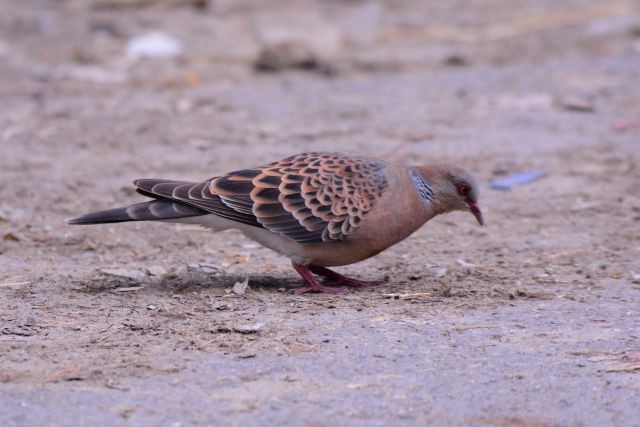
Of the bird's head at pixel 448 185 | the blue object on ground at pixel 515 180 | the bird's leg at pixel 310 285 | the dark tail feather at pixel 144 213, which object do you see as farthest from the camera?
the blue object on ground at pixel 515 180

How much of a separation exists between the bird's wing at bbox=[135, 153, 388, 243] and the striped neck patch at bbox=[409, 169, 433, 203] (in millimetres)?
229

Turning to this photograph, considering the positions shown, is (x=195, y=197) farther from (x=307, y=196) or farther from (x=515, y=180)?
(x=515, y=180)

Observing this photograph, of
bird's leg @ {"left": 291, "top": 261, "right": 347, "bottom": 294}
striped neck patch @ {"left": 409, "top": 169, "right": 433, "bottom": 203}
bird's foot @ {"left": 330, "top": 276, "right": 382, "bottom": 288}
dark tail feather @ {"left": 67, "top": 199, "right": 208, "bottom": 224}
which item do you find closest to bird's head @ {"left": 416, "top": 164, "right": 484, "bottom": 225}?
striped neck patch @ {"left": 409, "top": 169, "right": 433, "bottom": 203}

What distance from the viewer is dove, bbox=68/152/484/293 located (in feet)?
19.0

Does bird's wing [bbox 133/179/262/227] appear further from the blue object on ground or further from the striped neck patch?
the blue object on ground

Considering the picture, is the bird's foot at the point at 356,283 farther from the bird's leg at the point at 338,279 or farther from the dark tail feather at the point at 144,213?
the dark tail feather at the point at 144,213

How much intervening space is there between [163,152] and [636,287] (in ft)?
14.4

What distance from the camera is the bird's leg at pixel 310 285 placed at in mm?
5879

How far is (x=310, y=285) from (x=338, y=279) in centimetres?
20

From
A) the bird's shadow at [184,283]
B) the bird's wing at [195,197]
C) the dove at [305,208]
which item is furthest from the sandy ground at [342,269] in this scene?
the bird's wing at [195,197]

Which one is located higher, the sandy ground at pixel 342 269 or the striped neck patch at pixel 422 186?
the striped neck patch at pixel 422 186

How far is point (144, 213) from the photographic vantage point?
5773 mm

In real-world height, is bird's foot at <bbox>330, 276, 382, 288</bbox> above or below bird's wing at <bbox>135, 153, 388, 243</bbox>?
below

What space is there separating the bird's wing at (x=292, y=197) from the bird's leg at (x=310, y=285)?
0.59 feet
